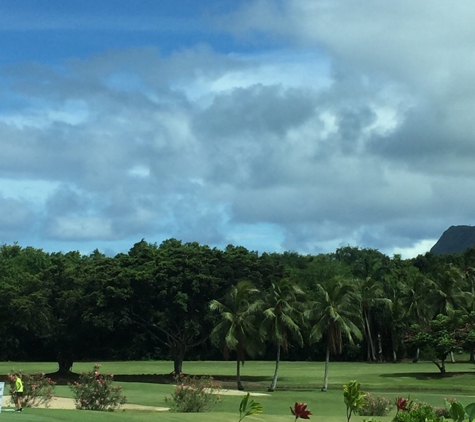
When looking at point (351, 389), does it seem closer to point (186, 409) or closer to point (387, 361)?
point (186, 409)

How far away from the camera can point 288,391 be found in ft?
190

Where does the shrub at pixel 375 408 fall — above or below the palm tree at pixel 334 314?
below

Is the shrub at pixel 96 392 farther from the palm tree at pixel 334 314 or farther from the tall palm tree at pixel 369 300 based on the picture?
the tall palm tree at pixel 369 300

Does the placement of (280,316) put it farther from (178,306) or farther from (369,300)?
(369,300)

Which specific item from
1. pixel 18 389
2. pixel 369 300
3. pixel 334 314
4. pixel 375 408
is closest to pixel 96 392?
pixel 18 389

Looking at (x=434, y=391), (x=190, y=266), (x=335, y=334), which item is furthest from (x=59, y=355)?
(x=434, y=391)

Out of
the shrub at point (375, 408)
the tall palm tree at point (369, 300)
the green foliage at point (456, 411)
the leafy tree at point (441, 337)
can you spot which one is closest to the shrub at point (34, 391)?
the shrub at point (375, 408)

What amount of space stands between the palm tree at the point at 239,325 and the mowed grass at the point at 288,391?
3.11 meters

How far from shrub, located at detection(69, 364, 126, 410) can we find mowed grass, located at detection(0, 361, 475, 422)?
954 millimetres

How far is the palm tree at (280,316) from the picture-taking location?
61.1 metres

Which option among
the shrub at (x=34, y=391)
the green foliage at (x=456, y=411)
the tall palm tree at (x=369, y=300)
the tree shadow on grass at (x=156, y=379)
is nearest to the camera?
the green foliage at (x=456, y=411)

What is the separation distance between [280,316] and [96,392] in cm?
3126

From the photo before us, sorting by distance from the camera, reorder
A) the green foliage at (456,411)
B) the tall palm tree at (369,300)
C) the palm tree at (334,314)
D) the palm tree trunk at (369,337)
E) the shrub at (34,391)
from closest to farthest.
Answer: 1. the green foliage at (456,411)
2. the shrub at (34,391)
3. the palm tree at (334,314)
4. the tall palm tree at (369,300)
5. the palm tree trunk at (369,337)

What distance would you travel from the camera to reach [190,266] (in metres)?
70.9
